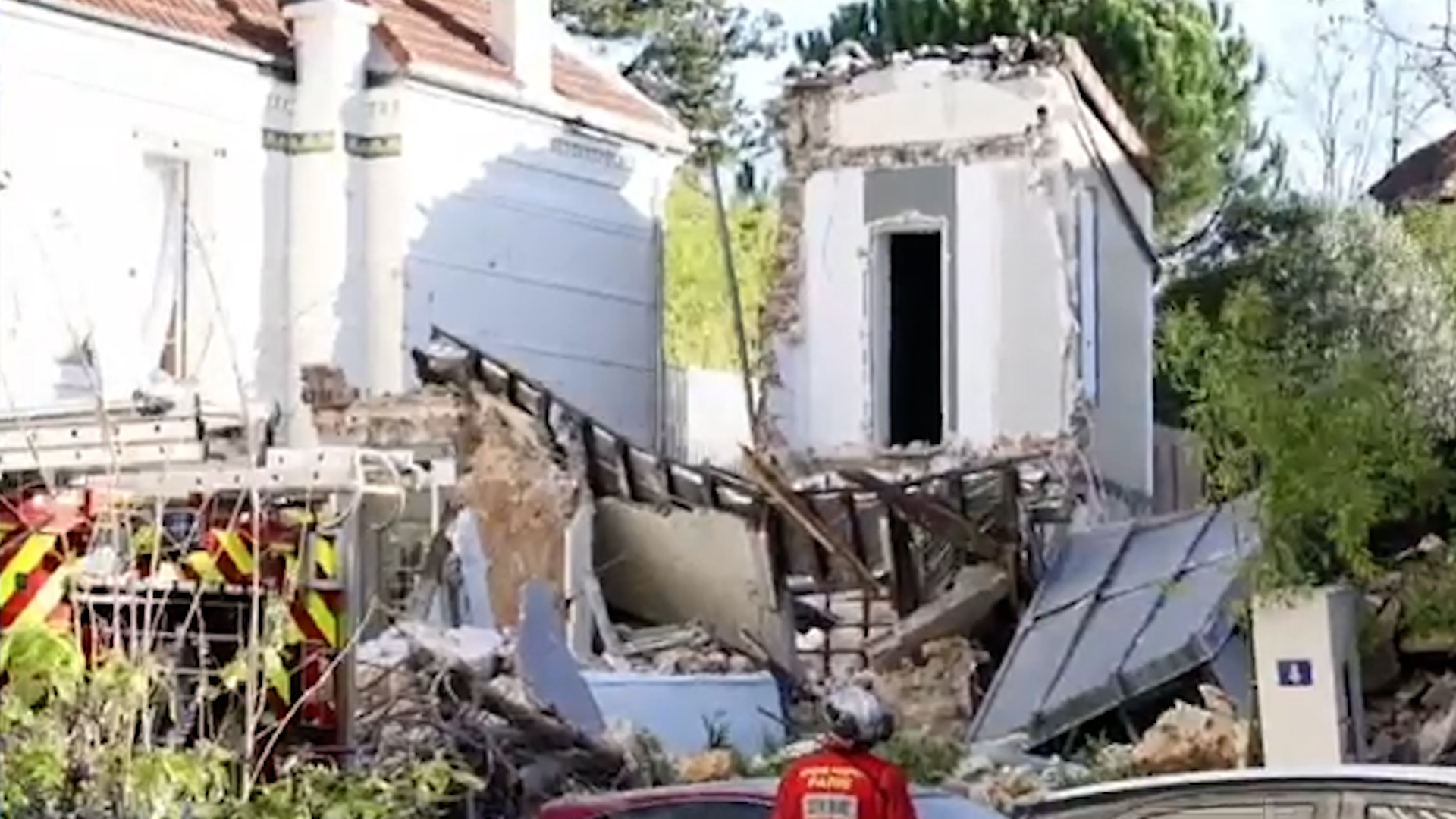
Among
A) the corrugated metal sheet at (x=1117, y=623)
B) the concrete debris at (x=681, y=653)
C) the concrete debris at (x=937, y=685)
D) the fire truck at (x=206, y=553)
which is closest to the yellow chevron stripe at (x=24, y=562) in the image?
the fire truck at (x=206, y=553)

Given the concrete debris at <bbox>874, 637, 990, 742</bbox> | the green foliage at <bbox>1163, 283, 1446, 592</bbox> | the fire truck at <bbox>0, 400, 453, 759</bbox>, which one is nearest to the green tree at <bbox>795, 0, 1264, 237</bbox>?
the concrete debris at <bbox>874, 637, 990, 742</bbox>

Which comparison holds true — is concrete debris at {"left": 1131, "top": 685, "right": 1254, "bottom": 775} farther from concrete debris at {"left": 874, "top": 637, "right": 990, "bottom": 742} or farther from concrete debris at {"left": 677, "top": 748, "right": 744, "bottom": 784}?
concrete debris at {"left": 874, "top": 637, "right": 990, "bottom": 742}

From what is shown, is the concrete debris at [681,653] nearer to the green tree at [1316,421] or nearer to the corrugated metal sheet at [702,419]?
the green tree at [1316,421]

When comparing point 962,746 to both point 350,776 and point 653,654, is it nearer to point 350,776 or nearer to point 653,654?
point 653,654

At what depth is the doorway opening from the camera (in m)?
24.6

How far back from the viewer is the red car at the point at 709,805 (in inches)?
411

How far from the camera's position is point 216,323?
2169 centimetres

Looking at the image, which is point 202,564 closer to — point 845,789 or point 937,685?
point 845,789

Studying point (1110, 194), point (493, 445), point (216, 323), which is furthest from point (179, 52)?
point (1110, 194)

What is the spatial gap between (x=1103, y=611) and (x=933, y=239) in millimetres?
5334

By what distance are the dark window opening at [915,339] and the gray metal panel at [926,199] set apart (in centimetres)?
31

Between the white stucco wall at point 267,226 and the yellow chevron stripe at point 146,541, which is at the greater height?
the white stucco wall at point 267,226

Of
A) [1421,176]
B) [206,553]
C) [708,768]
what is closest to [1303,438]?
[708,768]

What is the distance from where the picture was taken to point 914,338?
25.0 meters
